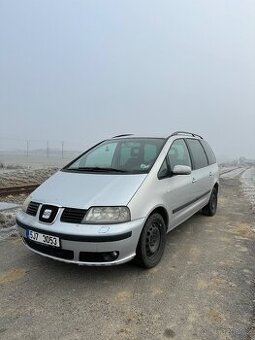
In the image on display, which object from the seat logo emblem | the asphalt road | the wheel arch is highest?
the seat logo emblem

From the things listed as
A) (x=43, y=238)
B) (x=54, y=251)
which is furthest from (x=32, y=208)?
(x=54, y=251)

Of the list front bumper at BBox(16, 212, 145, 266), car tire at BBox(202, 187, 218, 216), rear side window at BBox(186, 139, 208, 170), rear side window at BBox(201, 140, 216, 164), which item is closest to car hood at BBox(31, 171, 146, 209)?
front bumper at BBox(16, 212, 145, 266)

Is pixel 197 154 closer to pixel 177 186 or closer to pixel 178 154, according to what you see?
pixel 178 154

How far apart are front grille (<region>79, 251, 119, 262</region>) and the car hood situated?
0.49 m

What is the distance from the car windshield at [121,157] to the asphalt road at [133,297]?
125 centimetres

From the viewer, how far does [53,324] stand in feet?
9.50

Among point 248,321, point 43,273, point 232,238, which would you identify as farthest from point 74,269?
point 232,238

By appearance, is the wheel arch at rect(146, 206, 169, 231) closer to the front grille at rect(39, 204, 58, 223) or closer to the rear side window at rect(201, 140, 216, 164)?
the front grille at rect(39, 204, 58, 223)

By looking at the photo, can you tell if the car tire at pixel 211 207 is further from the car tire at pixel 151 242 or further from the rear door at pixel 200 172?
the car tire at pixel 151 242

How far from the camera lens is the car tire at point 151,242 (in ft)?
12.3

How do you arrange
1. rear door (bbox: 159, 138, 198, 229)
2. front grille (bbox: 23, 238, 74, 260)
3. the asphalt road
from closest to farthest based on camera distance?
the asphalt road < front grille (bbox: 23, 238, 74, 260) < rear door (bbox: 159, 138, 198, 229)

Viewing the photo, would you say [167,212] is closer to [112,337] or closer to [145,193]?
[145,193]

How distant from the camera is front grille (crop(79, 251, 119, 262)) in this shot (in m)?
3.44

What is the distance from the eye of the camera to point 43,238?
3559mm
